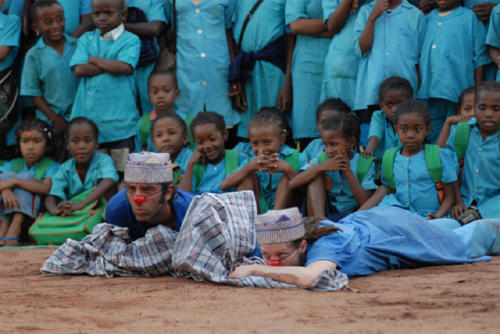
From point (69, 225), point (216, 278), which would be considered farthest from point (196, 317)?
point (69, 225)

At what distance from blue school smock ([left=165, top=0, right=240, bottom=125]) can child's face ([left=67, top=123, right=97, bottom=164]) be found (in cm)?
113

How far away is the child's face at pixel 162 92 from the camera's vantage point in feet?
24.4

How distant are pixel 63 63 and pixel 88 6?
2.64 ft

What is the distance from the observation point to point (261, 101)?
25.0ft

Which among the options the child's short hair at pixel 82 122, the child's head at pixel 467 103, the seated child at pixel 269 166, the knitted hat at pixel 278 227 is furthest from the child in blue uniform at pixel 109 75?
the knitted hat at pixel 278 227

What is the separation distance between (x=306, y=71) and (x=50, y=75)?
110 inches

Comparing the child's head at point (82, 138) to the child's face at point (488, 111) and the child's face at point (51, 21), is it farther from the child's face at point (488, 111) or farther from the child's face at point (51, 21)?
the child's face at point (488, 111)

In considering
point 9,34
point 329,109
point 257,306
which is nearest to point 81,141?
point 9,34

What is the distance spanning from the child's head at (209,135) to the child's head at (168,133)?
0.27m

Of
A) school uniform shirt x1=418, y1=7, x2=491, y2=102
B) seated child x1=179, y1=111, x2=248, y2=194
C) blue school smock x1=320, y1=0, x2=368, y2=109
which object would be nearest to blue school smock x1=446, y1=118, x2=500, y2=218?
school uniform shirt x1=418, y1=7, x2=491, y2=102

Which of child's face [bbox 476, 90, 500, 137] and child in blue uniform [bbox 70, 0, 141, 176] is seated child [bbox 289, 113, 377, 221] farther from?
child in blue uniform [bbox 70, 0, 141, 176]

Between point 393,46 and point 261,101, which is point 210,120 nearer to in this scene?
point 261,101

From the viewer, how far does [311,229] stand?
177 inches

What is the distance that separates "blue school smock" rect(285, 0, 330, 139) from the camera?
7.30 m
